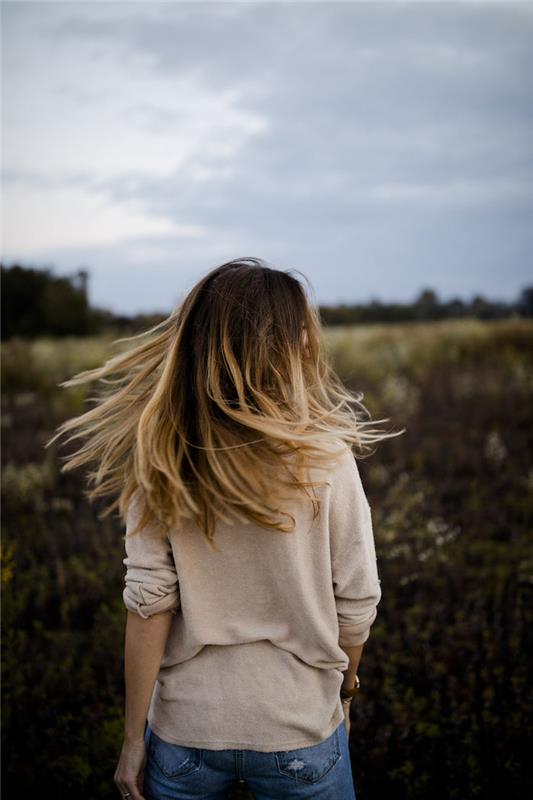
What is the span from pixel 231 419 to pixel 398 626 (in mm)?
2964

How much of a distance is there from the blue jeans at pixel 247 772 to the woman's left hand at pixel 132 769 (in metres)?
0.04

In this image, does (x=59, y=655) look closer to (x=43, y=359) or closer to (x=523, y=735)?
(x=523, y=735)

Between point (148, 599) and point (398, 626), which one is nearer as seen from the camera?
point (148, 599)

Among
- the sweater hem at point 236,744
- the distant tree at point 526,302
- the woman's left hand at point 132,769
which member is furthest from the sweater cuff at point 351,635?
the distant tree at point 526,302

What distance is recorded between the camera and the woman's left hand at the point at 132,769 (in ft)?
5.29

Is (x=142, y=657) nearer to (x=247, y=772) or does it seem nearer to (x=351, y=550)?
(x=247, y=772)

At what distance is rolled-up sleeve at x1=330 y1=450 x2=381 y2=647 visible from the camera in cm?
157

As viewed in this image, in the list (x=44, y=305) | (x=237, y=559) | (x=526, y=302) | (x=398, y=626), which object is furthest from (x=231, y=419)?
(x=526, y=302)

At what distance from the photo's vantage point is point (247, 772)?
5.16 ft

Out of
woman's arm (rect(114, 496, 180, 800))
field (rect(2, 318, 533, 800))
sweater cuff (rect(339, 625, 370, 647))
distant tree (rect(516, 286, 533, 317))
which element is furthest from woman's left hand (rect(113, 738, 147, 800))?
distant tree (rect(516, 286, 533, 317))

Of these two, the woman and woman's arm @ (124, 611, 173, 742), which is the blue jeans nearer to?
the woman

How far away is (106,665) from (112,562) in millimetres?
1134

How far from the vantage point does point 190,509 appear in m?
1.48

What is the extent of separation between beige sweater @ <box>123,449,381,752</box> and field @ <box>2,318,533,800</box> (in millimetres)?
1057
